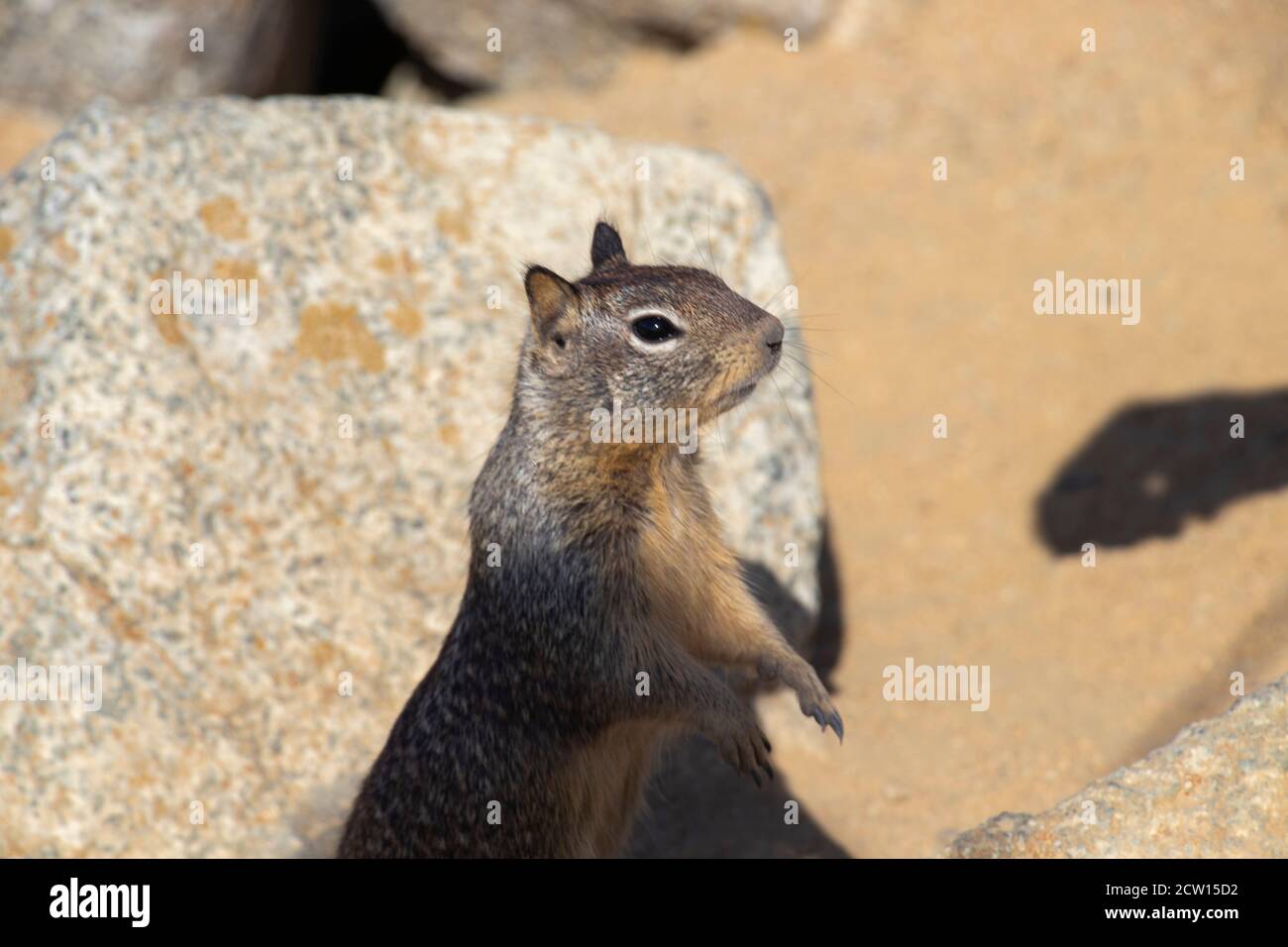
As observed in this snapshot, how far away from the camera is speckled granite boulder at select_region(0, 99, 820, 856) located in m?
5.30

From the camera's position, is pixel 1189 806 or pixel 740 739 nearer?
pixel 1189 806

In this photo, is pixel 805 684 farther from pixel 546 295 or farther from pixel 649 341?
pixel 546 295

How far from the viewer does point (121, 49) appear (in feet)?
31.8

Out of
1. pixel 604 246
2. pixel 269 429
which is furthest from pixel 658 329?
pixel 269 429

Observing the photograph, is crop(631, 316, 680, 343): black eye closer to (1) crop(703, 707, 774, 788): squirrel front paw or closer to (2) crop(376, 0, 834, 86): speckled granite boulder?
(1) crop(703, 707, 774, 788): squirrel front paw

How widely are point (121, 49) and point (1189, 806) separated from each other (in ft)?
28.2

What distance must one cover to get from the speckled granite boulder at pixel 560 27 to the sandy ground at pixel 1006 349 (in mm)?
177

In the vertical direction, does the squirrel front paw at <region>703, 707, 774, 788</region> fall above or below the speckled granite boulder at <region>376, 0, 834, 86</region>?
below

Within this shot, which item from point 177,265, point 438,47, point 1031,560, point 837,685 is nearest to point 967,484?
point 1031,560

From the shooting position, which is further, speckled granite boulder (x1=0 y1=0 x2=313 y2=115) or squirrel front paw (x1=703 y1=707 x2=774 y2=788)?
speckled granite boulder (x1=0 y1=0 x2=313 y2=115)

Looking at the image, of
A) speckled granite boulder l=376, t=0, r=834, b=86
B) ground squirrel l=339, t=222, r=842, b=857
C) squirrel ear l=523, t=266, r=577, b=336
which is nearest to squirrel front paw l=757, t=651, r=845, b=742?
ground squirrel l=339, t=222, r=842, b=857

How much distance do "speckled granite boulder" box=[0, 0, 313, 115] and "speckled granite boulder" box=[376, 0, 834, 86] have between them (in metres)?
1.39

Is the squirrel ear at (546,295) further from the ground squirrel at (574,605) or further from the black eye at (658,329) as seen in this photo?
the black eye at (658,329)

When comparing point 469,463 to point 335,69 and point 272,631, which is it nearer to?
point 272,631
